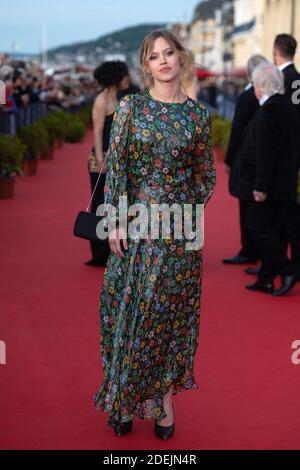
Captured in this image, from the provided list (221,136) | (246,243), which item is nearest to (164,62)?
(246,243)

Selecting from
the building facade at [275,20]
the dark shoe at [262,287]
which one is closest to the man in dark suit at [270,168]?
the dark shoe at [262,287]

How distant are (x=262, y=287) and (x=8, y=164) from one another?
6.83m

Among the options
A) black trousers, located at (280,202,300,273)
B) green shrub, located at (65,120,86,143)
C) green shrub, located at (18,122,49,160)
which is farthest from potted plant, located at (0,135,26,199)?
green shrub, located at (65,120,86,143)

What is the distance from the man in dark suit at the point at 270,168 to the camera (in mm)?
7777

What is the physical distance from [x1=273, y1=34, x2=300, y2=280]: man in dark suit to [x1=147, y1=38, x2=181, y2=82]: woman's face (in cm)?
383

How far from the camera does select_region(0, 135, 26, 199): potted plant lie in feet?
47.3

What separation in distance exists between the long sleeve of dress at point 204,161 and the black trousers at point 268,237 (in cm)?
318

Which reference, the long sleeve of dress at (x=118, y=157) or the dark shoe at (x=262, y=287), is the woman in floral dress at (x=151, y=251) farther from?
the dark shoe at (x=262, y=287)

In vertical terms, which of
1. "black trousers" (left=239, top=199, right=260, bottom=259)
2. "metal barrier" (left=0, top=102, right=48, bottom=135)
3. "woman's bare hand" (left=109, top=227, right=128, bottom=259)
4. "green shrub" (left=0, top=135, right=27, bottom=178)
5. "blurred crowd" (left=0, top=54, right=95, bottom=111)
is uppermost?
"blurred crowd" (left=0, top=54, right=95, bottom=111)

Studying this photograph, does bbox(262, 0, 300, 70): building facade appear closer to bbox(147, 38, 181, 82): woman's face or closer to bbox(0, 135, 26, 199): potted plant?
bbox(0, 135, 26, 199): potted plant

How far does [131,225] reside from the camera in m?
4.74

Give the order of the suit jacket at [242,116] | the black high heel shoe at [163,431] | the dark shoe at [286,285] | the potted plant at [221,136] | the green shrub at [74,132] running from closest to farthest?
the black high heel shoe at [163,431], the dark shoe at [286,285], the suit jacket at [242,116], the potted plant at [221,136], the green shrub at [74,132]

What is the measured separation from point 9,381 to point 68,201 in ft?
29.4
